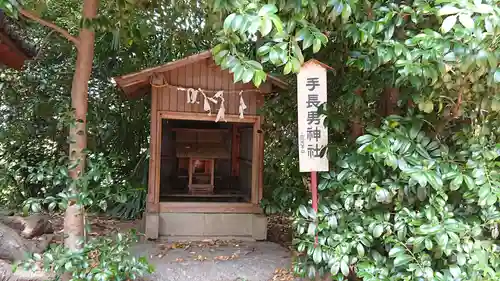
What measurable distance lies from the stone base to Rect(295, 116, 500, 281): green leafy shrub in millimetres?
2102

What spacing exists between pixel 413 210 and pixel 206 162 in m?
3.32

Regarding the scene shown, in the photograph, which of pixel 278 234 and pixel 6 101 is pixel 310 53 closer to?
pixel 278 234

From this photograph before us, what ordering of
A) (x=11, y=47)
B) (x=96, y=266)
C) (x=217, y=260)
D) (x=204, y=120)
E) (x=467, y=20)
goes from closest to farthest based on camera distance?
1. (x=467, y=20)
2. (x=96, y=266)
3. (x=217, y=260)
4. (x=11, y=47)
5. (x=204, y=120)

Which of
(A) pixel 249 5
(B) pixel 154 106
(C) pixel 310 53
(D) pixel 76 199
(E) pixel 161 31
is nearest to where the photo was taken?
(A) pixel 249 5

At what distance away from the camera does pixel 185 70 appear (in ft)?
15.0

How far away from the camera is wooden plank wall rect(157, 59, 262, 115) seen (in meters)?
4.50

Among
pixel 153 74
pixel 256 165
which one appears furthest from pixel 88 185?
pixel 256 165

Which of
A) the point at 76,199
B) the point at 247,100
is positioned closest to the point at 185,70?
the point at 247,100

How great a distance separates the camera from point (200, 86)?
4.61 m

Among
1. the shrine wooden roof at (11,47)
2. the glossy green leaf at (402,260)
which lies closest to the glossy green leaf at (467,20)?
the glossy green leaf at (402,260)

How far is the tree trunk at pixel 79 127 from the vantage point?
2.85m

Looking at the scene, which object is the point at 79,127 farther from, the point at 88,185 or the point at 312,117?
the point at 312,117

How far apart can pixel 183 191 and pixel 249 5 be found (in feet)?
13.3

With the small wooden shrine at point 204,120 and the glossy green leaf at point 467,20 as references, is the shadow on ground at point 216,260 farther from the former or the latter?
the glossy green leaf at point 467,20
